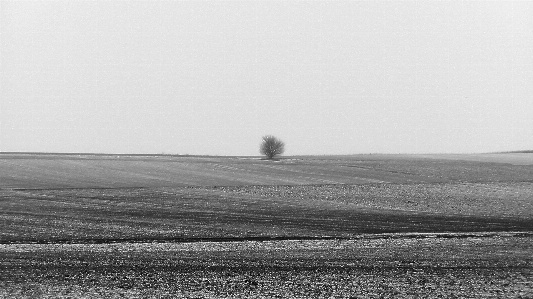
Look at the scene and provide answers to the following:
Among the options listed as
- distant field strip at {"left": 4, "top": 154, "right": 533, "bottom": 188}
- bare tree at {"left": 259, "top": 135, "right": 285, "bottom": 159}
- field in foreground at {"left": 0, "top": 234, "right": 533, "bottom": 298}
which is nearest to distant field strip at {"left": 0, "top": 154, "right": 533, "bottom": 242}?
distant field strip at {"left": 4, "top": 154, "right": 533, "bottom": 188}

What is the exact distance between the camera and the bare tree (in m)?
56.4

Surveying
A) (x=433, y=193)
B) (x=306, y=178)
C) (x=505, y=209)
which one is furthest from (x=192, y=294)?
(x=306, y=178)

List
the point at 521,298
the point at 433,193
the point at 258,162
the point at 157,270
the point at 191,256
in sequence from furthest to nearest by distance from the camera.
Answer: the point at 258,162
the point at 433,193
the point at 191,256
the point at 157,270
the point at 521,298

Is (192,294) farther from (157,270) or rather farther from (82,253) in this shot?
(82,253)

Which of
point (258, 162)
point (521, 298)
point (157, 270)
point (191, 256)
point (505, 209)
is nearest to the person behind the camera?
point (521, 298)

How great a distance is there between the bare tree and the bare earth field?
428 inches

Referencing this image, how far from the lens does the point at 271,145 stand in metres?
56.5

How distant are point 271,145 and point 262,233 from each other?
32982 mm

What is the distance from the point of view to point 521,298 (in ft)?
46.8

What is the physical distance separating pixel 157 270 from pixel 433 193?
20.6 meters

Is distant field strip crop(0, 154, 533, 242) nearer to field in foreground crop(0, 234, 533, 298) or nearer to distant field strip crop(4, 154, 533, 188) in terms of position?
distant field strip crop(4, 154, 533, 188)

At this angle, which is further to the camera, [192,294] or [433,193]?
[433,193]

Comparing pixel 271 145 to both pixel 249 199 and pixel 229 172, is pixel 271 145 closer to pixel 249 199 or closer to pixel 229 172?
pixel 229 172

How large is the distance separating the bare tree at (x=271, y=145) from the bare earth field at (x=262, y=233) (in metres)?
10.9
